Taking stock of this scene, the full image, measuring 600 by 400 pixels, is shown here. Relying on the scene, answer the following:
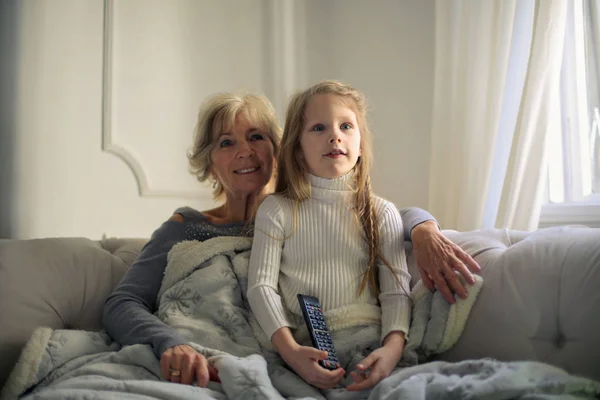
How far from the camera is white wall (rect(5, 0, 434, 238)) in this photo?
181 centimetres

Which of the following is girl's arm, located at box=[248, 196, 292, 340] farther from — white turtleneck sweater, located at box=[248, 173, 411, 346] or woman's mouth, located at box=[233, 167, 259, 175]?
woman's mouth, located at box=[233, 167, 259, 175]

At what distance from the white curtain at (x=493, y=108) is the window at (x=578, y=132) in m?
0.19

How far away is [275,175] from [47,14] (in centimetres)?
94

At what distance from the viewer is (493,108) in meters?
1.66

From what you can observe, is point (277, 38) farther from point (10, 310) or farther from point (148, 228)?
point (10, 310)

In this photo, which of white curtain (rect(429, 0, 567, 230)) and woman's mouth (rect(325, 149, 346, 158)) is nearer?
woman's mouth (rect(325, 149, 346, 158))

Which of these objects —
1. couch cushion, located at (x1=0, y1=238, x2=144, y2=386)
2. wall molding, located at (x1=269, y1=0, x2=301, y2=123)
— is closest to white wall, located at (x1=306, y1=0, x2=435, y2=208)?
wall molding, located at (x1=269, y1=0, x2=301, y2=123)

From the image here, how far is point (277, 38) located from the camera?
7.43ft

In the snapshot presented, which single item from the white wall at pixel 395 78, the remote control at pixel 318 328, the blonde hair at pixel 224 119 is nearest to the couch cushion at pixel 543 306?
the remote control at pixel 318 328

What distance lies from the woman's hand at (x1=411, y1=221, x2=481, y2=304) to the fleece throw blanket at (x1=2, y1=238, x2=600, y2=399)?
0.03 m

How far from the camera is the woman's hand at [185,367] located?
1009mm

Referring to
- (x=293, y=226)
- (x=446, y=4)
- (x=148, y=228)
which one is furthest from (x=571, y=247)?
(x=148, y=228)

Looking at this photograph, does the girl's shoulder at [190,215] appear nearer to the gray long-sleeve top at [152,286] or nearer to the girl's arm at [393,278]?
the gray long-sleeve top at [152,286]

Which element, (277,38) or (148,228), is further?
(277,38)
